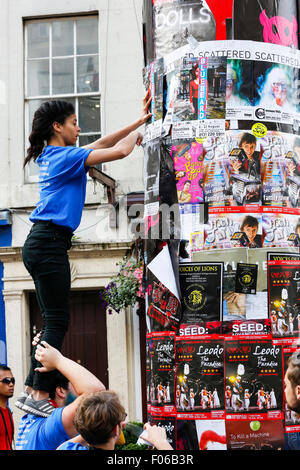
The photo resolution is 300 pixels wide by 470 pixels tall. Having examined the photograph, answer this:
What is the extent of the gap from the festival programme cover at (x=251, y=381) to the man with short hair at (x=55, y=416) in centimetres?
72

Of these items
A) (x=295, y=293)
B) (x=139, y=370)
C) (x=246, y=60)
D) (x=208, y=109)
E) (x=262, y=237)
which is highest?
(x=246, y=60)

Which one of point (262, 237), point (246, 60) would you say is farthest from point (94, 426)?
point (246, 60)

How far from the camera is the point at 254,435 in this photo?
371 cm

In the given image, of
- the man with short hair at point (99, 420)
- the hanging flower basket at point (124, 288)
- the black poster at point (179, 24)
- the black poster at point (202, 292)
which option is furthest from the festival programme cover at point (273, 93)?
the hanging flower basket at point (124, 288)

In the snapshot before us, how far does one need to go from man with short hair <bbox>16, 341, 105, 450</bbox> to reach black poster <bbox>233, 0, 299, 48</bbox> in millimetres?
1970

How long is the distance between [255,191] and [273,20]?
3.24 feet

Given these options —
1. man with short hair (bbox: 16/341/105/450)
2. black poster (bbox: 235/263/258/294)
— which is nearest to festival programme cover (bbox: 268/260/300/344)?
black poster (bbox: 235/263/258/294)

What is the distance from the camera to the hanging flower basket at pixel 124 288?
9547 mm

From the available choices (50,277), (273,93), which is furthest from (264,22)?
(50,277)

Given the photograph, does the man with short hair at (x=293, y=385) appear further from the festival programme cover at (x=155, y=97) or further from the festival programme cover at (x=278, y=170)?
the festival programme cover at (x=155, y=97)

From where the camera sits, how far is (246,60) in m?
3.88
